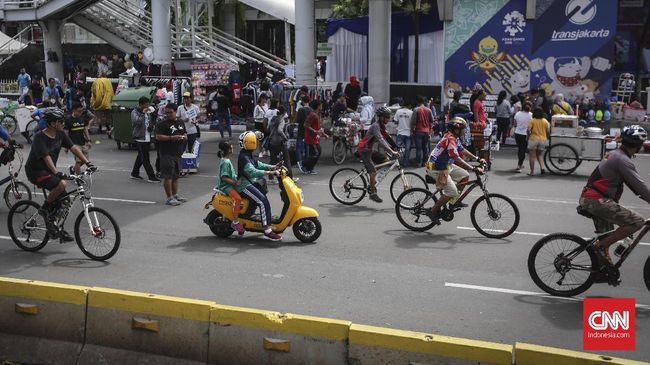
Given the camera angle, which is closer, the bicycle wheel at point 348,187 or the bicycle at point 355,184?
the bicycle at point 355,184

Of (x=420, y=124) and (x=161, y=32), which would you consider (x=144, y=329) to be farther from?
(x=161, y=32)

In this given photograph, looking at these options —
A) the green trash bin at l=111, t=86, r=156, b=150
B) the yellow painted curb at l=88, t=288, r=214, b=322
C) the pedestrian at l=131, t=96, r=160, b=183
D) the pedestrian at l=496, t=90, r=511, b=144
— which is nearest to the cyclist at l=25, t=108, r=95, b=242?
the yellow painted curb at l=88, t=288, r=214, b=322

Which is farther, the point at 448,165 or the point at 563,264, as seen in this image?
the point at 448,165

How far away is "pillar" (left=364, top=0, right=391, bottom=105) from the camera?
76.9 feet

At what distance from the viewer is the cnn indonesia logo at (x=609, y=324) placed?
664 centimetres

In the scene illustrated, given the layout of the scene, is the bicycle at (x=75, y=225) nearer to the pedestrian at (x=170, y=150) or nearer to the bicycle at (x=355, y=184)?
the pedestrian at (x=170, y=150)

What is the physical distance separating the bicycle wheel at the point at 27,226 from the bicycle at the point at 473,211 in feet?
17.0

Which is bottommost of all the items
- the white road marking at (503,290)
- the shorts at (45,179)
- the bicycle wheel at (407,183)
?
the white road marking at (503,290)

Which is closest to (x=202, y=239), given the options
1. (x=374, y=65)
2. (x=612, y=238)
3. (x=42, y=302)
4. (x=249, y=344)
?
(x=42, y=302)

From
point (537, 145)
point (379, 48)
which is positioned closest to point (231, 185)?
point (537, 145)

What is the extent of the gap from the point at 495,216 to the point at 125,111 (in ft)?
42.1

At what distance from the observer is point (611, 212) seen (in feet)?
25.0

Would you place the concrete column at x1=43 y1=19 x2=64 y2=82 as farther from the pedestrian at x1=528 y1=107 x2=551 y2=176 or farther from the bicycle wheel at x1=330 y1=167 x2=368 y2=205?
the pedestrian at x1=528 y1=107 x2=551 y2=176

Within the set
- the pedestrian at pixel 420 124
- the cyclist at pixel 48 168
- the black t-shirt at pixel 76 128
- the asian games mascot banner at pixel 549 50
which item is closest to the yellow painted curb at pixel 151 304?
the cyclist at pixel 48 168
